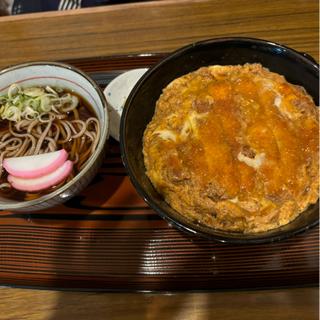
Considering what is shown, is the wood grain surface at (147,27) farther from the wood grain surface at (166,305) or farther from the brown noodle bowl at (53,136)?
the wood grain surface at (166,305)

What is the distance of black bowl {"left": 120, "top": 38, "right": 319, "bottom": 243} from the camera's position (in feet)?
4.20

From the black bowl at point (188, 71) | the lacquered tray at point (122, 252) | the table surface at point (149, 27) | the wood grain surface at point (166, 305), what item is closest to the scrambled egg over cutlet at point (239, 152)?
the black bowl at point (188, 71)

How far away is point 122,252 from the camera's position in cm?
140

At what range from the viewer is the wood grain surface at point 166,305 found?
127 cm

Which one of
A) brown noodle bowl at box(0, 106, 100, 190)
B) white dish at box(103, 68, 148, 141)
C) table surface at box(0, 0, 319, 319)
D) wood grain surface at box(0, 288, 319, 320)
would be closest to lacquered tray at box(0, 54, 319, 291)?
wood grain surface at box(0, 288, 319, 320)

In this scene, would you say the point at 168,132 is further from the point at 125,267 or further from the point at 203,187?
the point at 125,267

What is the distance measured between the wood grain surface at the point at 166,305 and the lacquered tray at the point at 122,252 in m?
Result: 0.04

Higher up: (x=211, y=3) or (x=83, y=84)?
(x=211, y=3)

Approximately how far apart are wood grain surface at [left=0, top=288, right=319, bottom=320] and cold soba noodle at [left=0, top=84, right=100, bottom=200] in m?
0.54

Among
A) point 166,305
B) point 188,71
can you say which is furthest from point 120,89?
point 166,305

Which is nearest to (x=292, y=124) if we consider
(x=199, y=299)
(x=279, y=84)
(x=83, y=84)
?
(x=279, y=84)

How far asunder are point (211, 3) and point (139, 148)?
3.02 ft

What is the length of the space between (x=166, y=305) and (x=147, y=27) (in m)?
1.31

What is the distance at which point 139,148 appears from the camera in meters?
1.47
